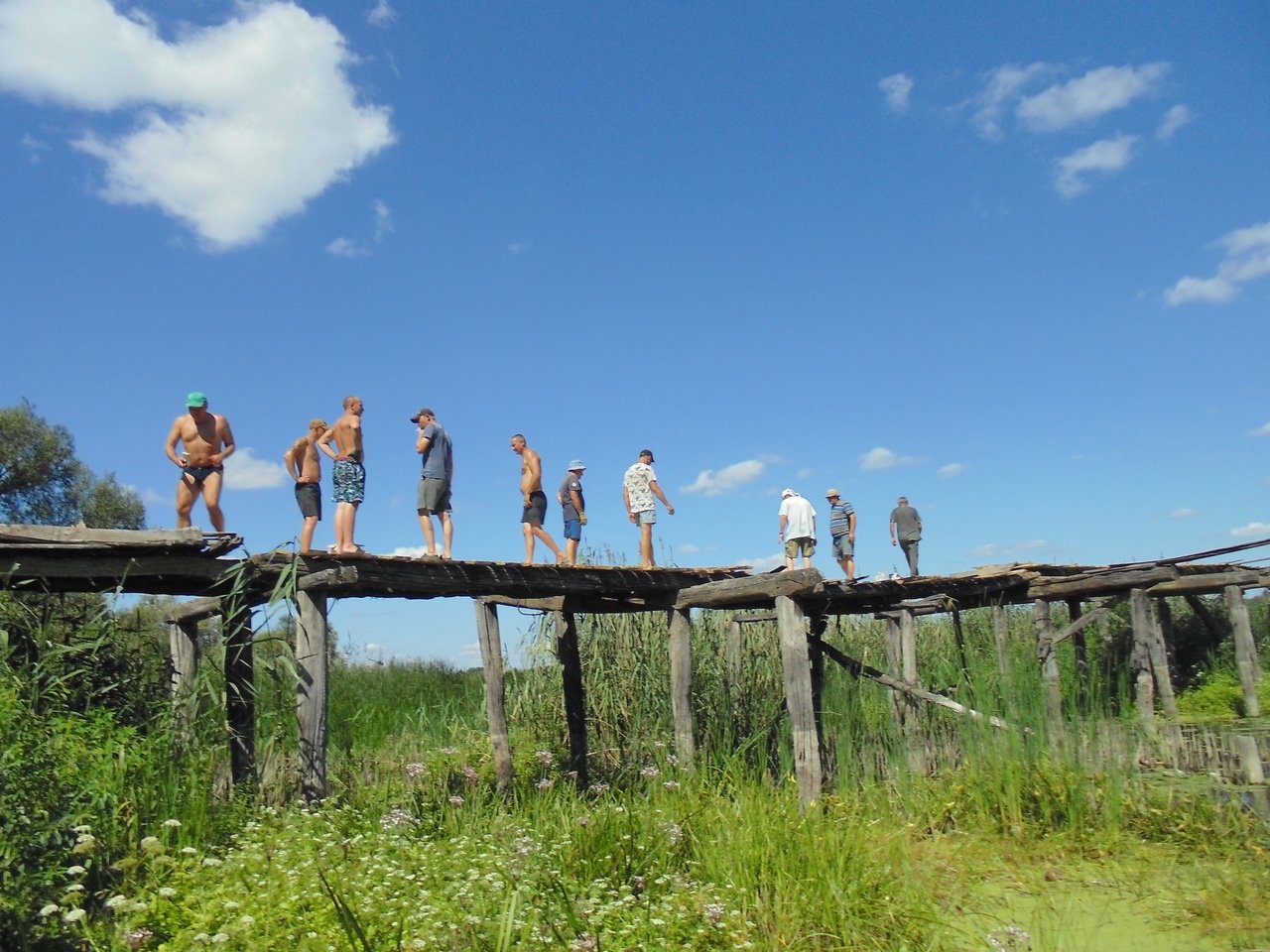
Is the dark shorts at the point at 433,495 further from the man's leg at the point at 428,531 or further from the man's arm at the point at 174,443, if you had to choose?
the man's arm at the point at 174,443

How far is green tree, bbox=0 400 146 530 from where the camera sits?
79.9 feet

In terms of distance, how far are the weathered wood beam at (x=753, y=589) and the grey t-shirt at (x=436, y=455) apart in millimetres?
2674

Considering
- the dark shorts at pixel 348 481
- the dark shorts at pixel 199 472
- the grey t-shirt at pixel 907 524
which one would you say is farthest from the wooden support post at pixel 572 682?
the grey t-shirt at pixel 907 524

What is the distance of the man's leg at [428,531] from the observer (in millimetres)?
9562

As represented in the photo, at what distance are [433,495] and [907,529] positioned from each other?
8836 mm

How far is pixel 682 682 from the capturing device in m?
10.6

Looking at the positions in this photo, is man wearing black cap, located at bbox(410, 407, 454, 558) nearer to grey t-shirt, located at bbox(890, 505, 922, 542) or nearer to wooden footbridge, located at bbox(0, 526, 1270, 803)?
wooden footbridge, located at bbox(0, 526, 1270, 803)

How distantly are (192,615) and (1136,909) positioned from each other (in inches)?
338

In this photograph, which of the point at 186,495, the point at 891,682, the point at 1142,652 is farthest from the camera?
the point at 1142,652

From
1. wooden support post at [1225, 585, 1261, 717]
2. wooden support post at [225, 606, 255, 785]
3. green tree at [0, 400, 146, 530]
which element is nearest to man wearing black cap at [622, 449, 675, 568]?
wooden support post at [225, 606, 255, 785]

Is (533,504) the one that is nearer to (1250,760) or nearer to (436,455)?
(436,455)

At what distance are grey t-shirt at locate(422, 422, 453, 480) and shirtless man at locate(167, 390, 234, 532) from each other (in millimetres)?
1885

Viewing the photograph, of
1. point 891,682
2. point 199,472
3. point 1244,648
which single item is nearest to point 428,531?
point 199,472

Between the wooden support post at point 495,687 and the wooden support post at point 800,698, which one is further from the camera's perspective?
the wooden support post at point 495,687
